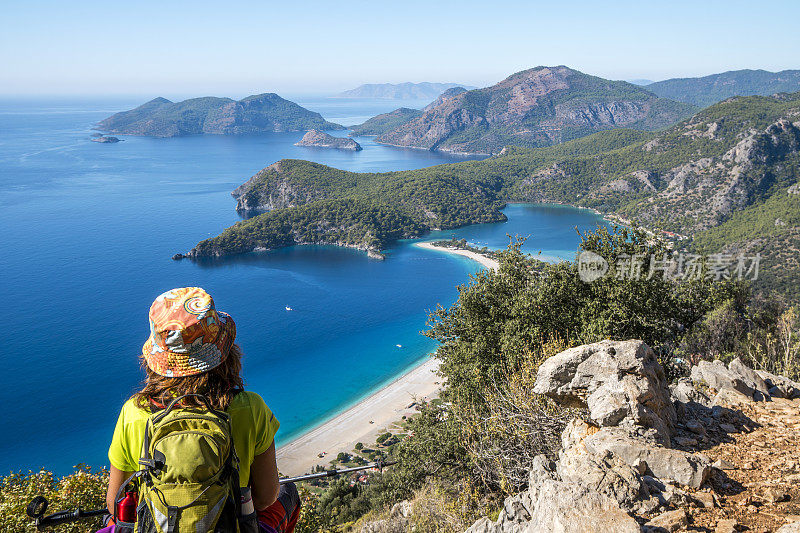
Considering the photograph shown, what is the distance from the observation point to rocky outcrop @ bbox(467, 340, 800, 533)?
502cm

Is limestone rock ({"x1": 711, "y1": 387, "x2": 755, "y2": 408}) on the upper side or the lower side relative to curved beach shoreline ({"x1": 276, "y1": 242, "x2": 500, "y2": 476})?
upper

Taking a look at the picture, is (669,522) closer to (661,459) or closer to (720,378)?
(661,459)

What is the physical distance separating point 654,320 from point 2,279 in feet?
308

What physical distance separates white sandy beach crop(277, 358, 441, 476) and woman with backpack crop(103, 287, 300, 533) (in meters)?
31.0

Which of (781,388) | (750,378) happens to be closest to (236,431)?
(750,378)

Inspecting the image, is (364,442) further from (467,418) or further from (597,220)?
(597,220)

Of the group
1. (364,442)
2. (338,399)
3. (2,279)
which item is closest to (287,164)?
(2,279)

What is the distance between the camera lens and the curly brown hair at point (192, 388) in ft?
7.12

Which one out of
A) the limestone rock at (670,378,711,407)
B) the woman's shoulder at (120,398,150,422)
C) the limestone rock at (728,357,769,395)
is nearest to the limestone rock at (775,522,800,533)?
the limestone rock at (670,378,711,407)

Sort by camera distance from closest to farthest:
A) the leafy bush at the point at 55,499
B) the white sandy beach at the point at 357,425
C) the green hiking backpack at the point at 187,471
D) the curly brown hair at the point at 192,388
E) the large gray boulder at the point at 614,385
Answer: the green hiking backpack at the point at 187,471
the curly brown hair at the point at 192,388
the large gray boulder at the point at 614,385
the leafy bush at the point at 55,499
the white sandy beach at the point at 357,425

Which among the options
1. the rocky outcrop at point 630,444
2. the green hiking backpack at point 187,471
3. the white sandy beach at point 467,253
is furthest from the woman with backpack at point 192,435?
the white sandy beach at point 467,253

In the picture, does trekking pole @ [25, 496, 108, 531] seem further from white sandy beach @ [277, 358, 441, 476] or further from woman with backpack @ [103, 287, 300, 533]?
white sandy beach @ [277, 358, 441, 476]

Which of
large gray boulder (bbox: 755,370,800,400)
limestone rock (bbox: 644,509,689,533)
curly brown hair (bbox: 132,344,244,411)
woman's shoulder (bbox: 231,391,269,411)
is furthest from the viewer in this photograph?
large gray boulder (bbox: 755,370,800,400)

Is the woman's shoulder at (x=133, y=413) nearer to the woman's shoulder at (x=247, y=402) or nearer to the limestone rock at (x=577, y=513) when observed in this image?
the woman's shoulder at (x=247, y=402)
